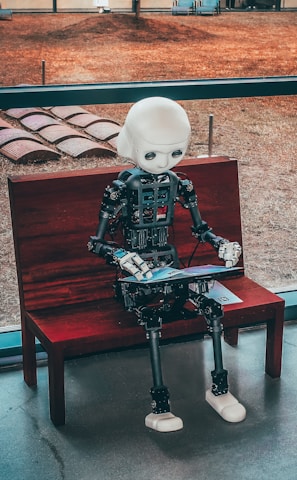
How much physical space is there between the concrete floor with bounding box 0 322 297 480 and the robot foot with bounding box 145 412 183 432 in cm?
3

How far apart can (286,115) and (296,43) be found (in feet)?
9.82

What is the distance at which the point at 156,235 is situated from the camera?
9.21 ft

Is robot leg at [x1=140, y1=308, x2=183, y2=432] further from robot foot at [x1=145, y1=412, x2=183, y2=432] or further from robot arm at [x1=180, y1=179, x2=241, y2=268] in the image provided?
robot arm at [x1=180, y1=179, x2=241, y2=268]

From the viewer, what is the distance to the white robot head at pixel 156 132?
2627 mm

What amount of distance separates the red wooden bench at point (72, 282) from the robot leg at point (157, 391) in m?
0.07

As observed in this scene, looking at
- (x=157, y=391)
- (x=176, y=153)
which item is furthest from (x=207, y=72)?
(x=157, y=391)

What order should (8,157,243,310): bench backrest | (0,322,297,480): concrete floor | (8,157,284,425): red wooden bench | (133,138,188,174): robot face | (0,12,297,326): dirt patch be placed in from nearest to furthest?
1. (0,322,297,480): concrete floor
2. (133,138,188,174): robot face
3. (8,157,284,425): red wooden bench
4. (8,157,243,310): bench backrest
5. (0,12,297,326): dirt patch

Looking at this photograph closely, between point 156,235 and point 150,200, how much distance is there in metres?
0.13

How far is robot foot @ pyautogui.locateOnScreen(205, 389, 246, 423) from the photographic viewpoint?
2.78 m

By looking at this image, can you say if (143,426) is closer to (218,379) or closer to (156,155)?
(218,379)

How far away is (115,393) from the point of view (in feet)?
9.73

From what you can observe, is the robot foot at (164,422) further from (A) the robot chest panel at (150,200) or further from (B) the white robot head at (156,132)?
(B) the white robot head at (156,132)

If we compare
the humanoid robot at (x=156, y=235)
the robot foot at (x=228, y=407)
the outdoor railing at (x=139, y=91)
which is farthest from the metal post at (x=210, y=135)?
the robot foot at (x=228, y=407)

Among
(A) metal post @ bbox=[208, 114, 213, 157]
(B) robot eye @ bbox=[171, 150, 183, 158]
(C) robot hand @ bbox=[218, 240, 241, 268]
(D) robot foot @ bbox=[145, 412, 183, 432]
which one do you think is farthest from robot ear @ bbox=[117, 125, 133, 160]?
(D) robot foot @ bbox=[145, 412, 183, 432]
